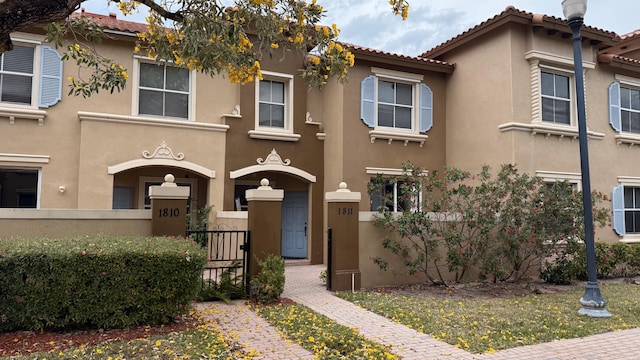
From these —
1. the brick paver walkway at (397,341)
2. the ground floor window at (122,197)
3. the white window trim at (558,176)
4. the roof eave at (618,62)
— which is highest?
the roof eave at (618,62)

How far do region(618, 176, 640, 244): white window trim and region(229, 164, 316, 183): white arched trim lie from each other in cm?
962

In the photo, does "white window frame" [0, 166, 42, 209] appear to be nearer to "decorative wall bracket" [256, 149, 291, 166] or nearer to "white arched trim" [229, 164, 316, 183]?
"white arched trim" [229, 164, 316, 183]

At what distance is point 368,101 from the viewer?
13367mm

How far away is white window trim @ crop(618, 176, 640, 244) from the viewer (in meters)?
13.8

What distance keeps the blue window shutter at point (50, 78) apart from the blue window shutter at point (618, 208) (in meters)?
15.8

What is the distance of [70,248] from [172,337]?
1893mm

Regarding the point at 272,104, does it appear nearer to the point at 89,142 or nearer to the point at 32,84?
the point at 89,142

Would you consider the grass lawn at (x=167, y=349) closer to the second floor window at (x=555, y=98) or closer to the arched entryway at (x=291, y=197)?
the arched entryway at (x=291, y=197)

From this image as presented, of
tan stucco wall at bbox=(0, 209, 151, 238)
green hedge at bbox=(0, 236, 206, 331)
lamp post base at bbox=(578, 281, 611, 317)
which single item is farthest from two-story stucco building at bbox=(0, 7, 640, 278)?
lamp post base at bbox=(578, 281, 611, 317)

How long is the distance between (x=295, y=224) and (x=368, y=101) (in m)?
4.57

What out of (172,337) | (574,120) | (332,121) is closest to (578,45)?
(574,120)

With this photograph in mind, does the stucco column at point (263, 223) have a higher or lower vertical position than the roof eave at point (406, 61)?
lower

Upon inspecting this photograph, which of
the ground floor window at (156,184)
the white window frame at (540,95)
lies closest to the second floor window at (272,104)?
the ground floor window at (156,184)

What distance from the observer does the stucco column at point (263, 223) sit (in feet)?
28.5
